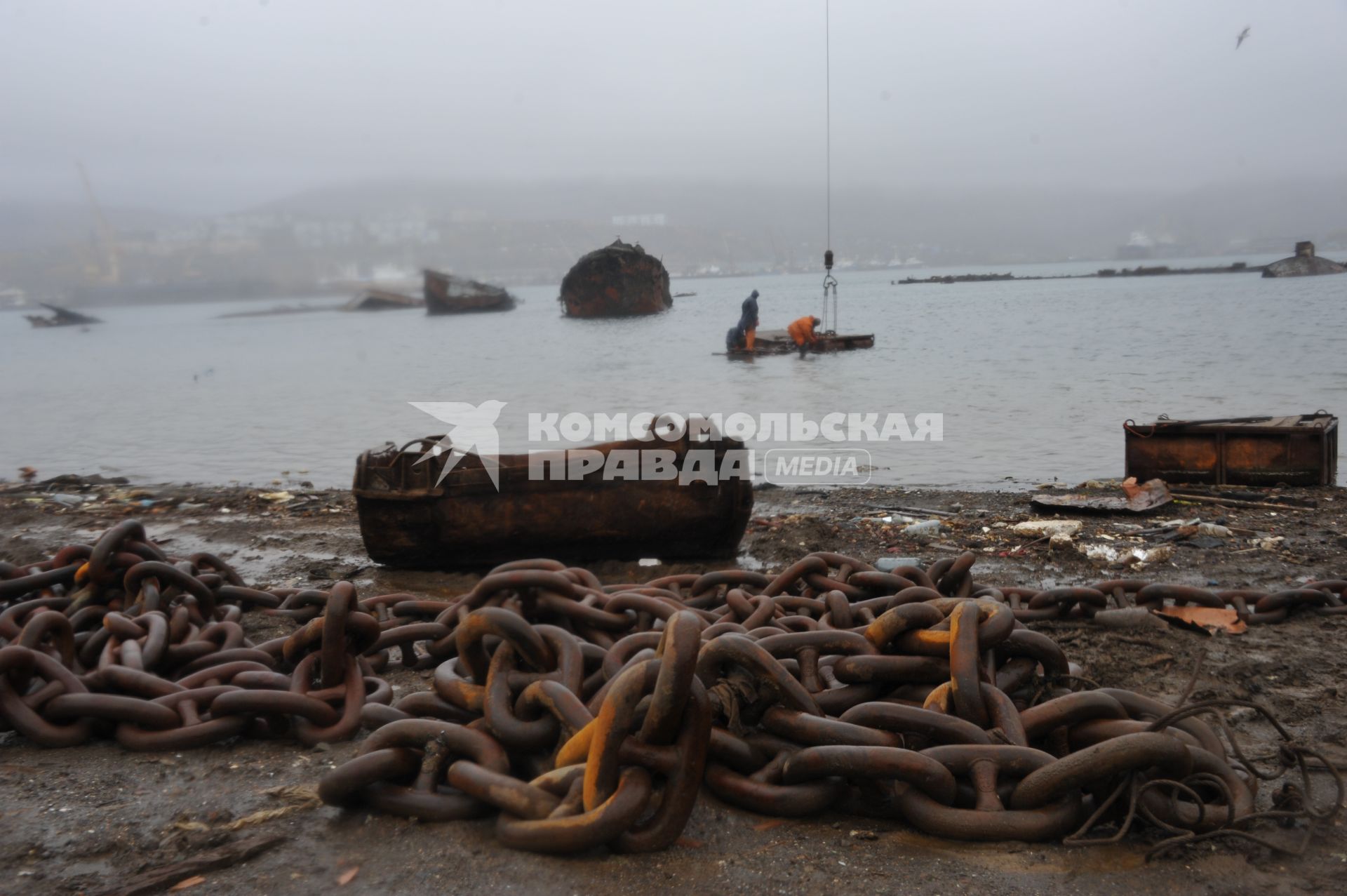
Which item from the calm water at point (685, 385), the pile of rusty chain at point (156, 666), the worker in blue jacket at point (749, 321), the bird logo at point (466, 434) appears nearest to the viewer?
the pile of rusty chain at point (156, 666)

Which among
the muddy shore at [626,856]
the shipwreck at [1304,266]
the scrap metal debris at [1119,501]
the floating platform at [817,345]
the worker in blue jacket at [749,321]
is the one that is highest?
the shipwreck at [1304,266]

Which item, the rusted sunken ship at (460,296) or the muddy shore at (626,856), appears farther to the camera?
the rusted sunken ship at (460,296)

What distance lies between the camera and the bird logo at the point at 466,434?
5.89 metres

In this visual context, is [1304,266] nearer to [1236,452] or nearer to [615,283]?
[615,283]

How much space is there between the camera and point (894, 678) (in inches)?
101

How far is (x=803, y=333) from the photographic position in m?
24.5

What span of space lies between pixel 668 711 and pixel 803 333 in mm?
23036

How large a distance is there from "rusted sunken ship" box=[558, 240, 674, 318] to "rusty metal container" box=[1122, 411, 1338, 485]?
140 ft

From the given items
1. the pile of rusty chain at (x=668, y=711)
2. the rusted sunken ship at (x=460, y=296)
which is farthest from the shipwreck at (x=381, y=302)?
the pile of rusty chain at (x=668, y=711)

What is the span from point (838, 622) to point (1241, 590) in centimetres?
228

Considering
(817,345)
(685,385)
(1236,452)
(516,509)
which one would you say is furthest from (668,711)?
(817,345)

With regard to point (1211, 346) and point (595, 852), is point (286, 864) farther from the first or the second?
point (1211, 346)

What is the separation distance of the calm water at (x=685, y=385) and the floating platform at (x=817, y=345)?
0.44 m

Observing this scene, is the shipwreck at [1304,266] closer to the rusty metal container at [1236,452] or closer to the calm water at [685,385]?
the calm water at [685,385]
